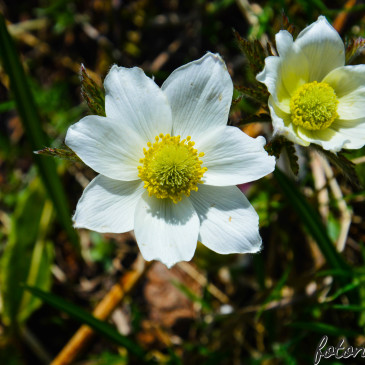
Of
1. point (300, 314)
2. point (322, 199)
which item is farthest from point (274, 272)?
point (322, 199)

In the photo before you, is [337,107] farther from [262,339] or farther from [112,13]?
[112,13]

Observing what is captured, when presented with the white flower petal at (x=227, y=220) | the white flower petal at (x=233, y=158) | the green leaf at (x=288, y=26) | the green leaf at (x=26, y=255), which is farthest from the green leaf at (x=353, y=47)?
the green leaf at (x=26, y=255)

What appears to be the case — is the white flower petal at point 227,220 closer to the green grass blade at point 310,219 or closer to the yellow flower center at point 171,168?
the yellow flower center at point 171,168

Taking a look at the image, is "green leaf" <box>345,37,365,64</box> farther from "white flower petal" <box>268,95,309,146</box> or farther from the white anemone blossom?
"white flower petal" <box>268,95,309,146</box>

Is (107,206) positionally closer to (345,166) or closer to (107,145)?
(107,145)

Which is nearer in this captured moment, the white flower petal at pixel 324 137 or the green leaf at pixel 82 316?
the white flower petal at pixel 324 137

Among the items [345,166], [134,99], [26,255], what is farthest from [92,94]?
[26,255]
